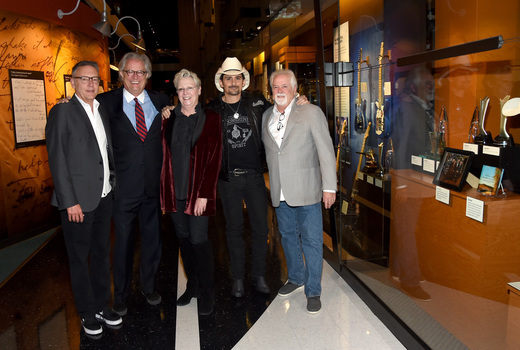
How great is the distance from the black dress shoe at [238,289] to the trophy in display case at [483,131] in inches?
80.8

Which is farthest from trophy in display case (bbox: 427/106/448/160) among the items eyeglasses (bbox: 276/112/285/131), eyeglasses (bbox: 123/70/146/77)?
eyeglasses (bbox: 123/70/146/77)

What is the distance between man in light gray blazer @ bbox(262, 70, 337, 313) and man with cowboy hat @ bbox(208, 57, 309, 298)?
12cm

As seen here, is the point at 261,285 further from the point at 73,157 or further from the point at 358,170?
the point at 73,157

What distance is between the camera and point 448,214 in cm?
236

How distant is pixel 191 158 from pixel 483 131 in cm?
183

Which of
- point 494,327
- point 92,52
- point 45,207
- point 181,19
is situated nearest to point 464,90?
point 494,327

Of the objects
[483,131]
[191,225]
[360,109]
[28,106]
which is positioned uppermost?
[28,106]

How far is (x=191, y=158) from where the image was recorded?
3.06 meters

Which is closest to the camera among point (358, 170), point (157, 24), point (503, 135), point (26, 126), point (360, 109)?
point (503, 135)

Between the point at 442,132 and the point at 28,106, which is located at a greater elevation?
the point at 28,106

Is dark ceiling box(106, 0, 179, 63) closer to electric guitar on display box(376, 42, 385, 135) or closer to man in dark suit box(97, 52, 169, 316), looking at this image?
man in dark suit box(97, 52, 169, 316)

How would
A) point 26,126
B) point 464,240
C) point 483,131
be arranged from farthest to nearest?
point 26,126
point 464,240
point 483,131

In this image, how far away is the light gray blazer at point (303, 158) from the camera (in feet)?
9.99

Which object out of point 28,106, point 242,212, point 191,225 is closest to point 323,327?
point 242,212
